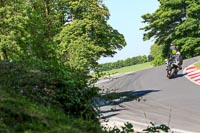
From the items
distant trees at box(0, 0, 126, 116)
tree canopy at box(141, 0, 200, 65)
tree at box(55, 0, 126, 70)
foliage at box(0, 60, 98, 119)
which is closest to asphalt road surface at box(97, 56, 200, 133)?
distant trees at box(0, 0, 126, 116)

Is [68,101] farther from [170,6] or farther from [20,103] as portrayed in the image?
[170,6]

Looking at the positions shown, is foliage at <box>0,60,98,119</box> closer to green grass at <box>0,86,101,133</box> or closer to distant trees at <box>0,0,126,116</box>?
distant trees at <box>0,0,126,116</box>

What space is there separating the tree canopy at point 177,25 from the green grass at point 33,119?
5104cm

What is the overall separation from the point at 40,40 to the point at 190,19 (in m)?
49.2

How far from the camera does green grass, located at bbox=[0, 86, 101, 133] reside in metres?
4.45

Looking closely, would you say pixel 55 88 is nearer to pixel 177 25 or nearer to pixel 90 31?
pixel 90 31

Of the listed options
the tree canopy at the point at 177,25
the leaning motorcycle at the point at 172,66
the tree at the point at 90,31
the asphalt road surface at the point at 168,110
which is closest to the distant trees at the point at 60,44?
the tree at the point at 90,31

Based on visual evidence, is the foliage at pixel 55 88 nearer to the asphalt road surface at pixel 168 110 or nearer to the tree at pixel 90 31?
the asphalt road surface at pixel 168 110

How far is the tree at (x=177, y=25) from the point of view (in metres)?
55.4

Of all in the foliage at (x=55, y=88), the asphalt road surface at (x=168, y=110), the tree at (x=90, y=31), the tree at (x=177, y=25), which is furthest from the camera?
the tree at (x=177, y=25)

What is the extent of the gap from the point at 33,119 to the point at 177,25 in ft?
179

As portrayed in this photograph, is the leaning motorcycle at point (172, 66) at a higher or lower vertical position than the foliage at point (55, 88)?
higher

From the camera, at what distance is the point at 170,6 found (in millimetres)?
57625

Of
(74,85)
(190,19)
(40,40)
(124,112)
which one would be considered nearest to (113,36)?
(190,19)
